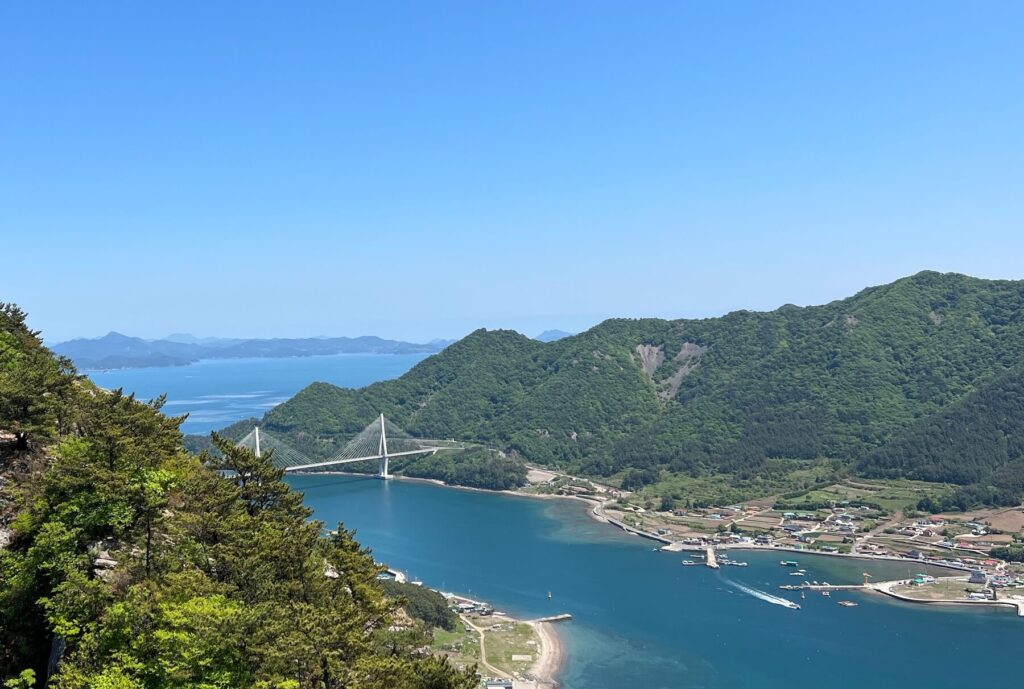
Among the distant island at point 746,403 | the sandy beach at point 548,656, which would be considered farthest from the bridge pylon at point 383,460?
the sandy beach at point 548,656

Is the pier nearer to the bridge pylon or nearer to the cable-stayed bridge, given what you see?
the bridge pylon

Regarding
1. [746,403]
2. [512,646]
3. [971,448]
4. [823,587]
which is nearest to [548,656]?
[512,646]

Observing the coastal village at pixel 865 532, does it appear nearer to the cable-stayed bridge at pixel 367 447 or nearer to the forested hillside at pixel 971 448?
the forested hillside at pixel 971 448

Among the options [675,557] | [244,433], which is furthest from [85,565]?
[244,433]

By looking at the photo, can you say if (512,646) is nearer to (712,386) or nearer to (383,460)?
(383,460)

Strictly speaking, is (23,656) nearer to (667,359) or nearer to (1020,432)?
(1020,432)

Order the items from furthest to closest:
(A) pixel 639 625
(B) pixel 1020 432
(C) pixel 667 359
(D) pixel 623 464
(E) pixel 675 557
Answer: (C) pixel 667 359
(D) pixel 623 464
(B) pixel 1020 432
(E) pixel 675 557
(A) pixel 639 625

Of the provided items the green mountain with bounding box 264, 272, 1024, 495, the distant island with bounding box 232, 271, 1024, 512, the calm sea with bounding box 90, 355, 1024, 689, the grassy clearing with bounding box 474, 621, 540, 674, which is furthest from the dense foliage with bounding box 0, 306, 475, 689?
the green mountain with bounding box 264, 272, 1024, 495
